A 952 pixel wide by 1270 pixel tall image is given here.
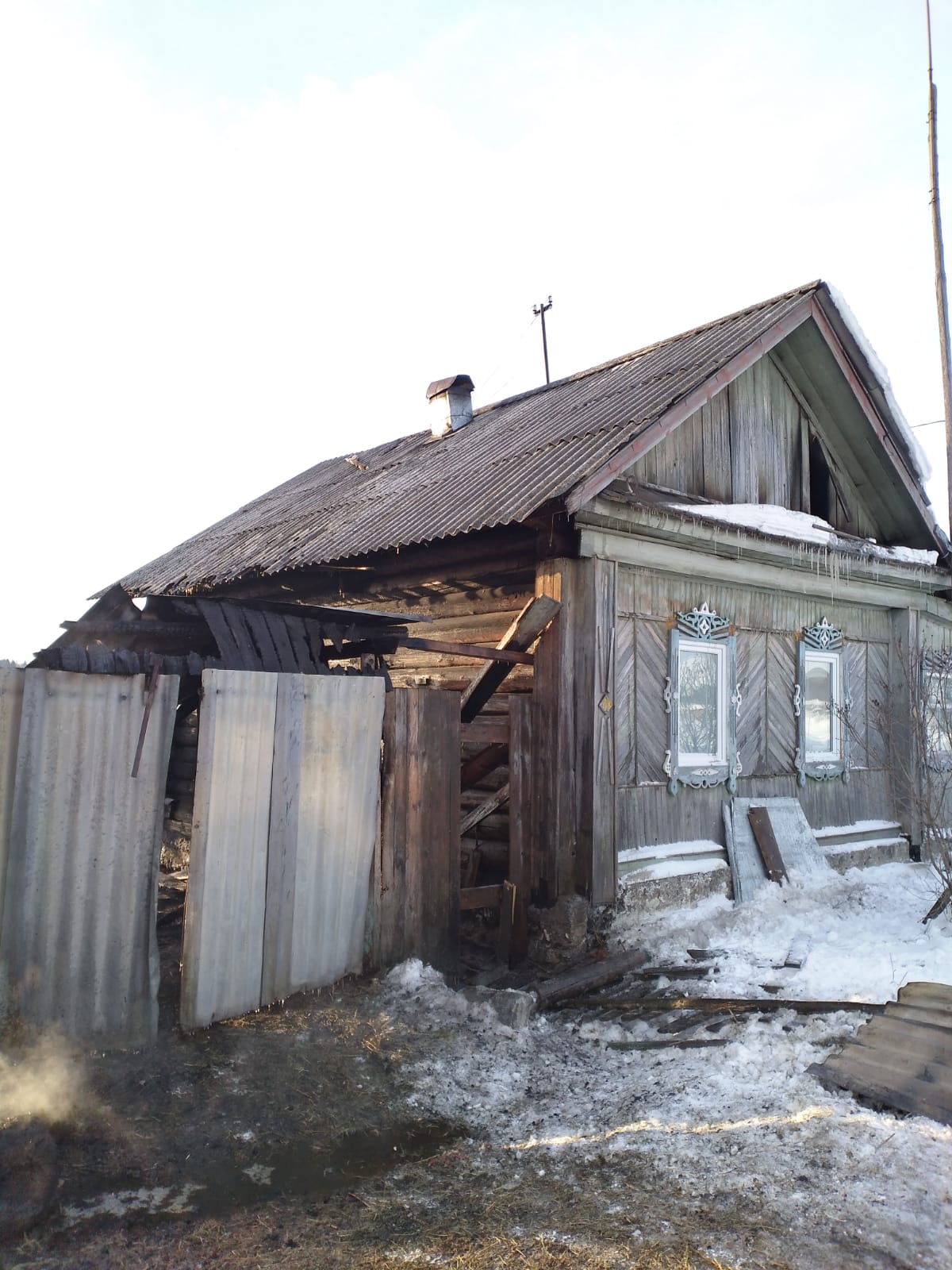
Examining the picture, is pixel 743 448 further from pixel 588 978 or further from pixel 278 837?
pixel 278 837

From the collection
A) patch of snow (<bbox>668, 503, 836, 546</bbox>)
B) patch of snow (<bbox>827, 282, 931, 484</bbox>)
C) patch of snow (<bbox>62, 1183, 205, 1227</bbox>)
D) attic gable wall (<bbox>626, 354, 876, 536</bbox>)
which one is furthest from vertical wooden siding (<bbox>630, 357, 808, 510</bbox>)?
patch of snow (<bbox>62, 1183, 205, 1227</bbox>)

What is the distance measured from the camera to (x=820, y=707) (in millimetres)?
10398

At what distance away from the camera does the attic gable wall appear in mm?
8961

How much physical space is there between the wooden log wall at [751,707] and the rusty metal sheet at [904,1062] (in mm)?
2857

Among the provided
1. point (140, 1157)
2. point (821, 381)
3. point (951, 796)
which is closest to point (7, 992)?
point (140, 1157)

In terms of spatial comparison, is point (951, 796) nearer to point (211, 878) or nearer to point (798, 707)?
point (798, 707)

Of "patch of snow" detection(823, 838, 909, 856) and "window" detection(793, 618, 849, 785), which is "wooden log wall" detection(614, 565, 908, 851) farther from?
"patch of snow" detection(823, 838, 909, 856)

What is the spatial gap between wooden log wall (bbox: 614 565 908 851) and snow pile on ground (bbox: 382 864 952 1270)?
5.54ft

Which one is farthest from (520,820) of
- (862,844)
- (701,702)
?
(862,844)

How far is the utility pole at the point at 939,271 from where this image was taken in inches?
552

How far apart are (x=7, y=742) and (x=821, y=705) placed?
872 cm

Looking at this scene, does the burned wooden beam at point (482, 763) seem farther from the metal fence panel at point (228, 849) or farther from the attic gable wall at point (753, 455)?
the attic gable wall at point (753, 455)

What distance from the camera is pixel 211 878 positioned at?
498 cm

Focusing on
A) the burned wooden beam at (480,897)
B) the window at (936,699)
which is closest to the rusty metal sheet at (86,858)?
the burned wooden beam at (480,897)
